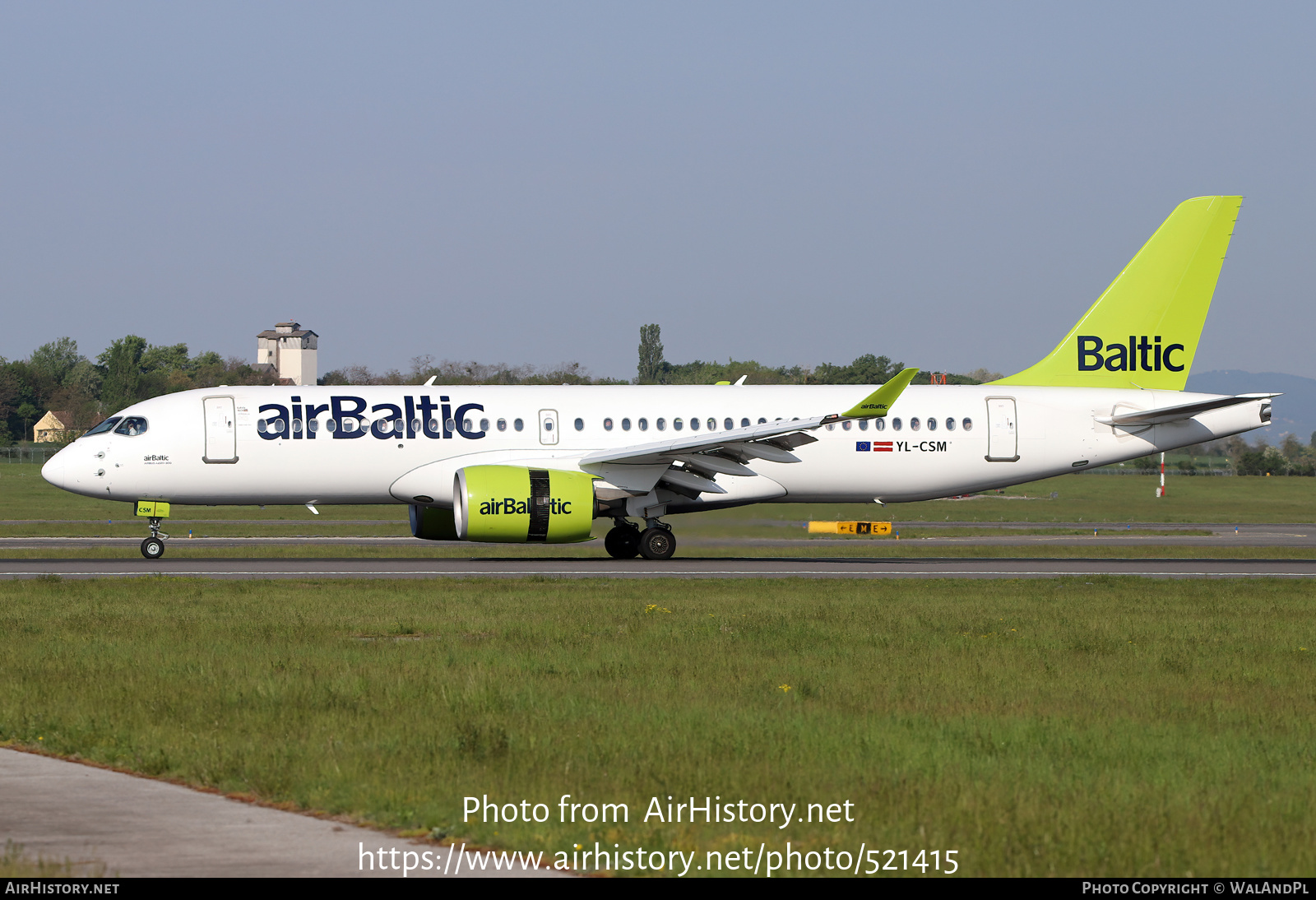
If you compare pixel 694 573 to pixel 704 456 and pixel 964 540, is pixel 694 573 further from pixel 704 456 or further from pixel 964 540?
pixel 964 540

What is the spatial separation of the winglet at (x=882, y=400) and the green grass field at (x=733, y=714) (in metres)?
6.50

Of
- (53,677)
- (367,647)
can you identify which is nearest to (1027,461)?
(367,647)

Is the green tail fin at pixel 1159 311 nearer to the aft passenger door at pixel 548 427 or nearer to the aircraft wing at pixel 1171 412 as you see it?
the aircraft wing at pixel 1171 412

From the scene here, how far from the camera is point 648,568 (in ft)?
84.3

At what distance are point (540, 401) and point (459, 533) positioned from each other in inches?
171

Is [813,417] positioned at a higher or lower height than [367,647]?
higher

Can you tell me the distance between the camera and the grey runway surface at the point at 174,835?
6.35 metres

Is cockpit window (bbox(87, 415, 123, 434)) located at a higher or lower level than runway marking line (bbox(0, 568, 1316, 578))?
higher

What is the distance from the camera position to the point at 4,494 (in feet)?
205

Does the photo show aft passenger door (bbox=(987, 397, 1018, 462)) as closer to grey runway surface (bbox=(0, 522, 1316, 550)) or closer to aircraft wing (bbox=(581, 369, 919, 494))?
aircraft wing (bbox=(581, 369, 919, 494))

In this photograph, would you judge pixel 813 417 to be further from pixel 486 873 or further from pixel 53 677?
pixel 486 873

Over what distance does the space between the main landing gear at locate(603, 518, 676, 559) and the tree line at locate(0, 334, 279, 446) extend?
70052 millimetres

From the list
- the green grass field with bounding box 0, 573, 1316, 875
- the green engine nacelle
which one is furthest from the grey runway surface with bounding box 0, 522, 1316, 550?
the green grass field with bounding box 0, 573, 1316, 875

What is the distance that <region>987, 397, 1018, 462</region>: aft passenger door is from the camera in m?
29.1
